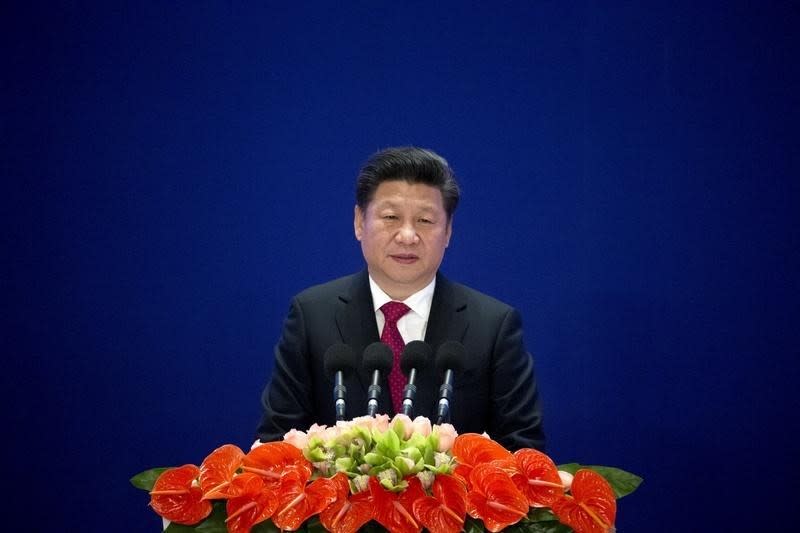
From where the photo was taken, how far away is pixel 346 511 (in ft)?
3.48

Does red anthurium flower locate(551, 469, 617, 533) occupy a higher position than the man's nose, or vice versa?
the man's nose

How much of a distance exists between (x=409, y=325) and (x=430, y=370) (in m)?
0.11

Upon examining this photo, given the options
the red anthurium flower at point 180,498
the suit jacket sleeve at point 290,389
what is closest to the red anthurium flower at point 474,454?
the red anthurium flower at point 180,498

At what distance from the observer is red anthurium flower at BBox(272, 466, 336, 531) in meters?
1.05

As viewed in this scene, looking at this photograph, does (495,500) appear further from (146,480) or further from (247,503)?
(146,480)

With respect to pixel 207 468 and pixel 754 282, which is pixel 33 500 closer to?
pixel 207 468

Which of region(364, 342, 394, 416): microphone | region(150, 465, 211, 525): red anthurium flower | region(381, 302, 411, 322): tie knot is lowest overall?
region(150, 465, 211, 525): red anthurium flower

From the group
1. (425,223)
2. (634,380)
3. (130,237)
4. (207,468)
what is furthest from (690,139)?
(207,468)

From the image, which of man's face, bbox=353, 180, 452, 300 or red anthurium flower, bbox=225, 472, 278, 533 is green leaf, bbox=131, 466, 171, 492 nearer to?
red anthurium flower, bbox=225, 472, 278, 533

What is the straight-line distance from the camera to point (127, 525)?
2.74m

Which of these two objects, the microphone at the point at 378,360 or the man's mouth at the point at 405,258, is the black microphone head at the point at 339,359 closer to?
the microphone at the point at 378,360

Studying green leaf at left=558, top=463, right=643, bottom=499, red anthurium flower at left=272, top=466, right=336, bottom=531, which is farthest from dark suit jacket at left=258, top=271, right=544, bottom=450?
red anthurium flower at left=272, top=466, right=336, bottom=531

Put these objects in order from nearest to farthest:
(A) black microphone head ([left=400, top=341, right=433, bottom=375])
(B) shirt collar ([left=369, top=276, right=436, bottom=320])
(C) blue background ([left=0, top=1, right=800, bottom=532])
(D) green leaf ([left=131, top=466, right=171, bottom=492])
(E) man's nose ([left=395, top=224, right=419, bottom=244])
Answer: (D) green leaf ([left=131, top=466, right=171, bottom=492]), (A) black microphone head ([left=400, top=341, right=433, bottom=375]), (E) man's nose ([left=395, top=224, right=419, bottom=244]), (B) shirt collar ([left=369, top=276, right=436, bottom=320]), (C) blue background ([left=0, top=1, right=800, bottom=532])

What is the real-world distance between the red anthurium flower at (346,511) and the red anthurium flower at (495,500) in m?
0.13
